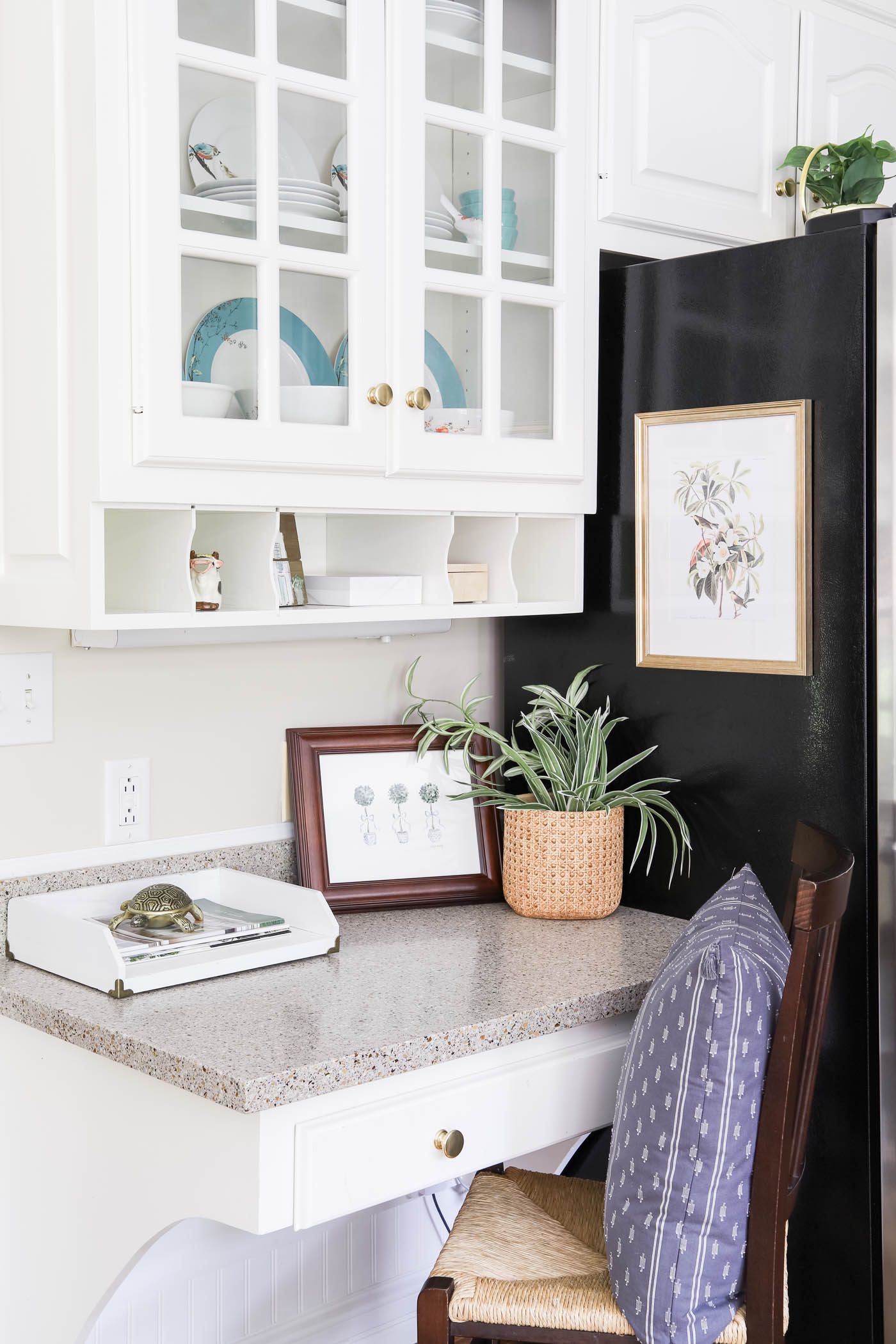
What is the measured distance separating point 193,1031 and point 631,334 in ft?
3.93

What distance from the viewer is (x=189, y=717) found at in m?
1.99

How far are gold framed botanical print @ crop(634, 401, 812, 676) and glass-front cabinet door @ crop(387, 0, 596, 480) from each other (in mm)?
141

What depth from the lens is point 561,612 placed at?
82.5 inches

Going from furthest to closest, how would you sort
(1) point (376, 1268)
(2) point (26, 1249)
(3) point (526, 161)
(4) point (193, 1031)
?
(1) point (376, 1268), (3) point (526, 161), (2) point (26, 1249), (4) point (193, 1031)

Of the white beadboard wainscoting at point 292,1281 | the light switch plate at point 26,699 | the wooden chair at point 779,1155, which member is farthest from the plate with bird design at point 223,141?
the white beadboard wainscoting at point 292,1281

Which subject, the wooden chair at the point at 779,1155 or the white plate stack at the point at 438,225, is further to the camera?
the white plate stack at the point at 438,225

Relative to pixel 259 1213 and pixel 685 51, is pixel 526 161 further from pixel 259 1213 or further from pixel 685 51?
pixel 259 1213

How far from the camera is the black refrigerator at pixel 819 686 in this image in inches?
70.6

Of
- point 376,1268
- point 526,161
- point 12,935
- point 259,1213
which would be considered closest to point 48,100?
point 526,161

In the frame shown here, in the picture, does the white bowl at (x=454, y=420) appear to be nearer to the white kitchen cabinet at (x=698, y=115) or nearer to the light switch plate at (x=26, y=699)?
the white kitchen cabinet at (x=698, y=115)

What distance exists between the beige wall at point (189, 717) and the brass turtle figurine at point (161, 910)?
17 cm

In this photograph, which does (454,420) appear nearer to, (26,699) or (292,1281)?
(26,699)

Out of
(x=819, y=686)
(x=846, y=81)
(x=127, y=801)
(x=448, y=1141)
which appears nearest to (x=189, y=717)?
(x=127, y=801)

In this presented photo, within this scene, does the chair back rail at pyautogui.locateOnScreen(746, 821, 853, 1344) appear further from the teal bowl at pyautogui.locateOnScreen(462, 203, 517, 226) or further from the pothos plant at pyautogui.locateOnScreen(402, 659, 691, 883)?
the teal bowl at pyautogui.locateOnScreen(462, 203, 517, 226)
